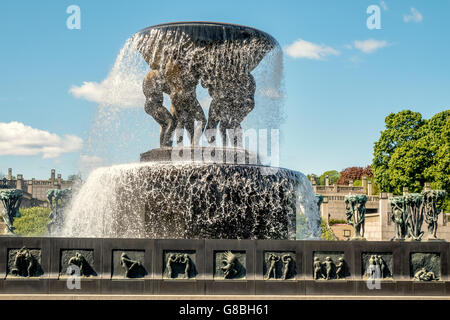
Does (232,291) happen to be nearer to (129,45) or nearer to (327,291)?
(327,291)

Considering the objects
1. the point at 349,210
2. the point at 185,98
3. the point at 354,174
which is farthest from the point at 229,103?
the point at 354,174

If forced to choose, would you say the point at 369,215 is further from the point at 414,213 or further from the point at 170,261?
the point at 170,261

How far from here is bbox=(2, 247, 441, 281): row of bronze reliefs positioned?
10531 millimetres

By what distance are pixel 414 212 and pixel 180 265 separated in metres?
4.90

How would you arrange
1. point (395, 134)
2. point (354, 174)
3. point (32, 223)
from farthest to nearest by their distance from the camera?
point (354, 174), point (395, 134), point (32, 223)

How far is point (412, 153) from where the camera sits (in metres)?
48.8

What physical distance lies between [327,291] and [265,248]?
131cm

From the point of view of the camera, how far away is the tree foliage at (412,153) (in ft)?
152

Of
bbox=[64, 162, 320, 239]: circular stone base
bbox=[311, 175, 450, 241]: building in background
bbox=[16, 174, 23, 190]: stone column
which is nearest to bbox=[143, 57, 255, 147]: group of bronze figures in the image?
bbox=[64, 162, 320, 239]: circular stone base

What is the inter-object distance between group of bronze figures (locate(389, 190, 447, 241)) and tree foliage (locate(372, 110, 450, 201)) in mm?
34498

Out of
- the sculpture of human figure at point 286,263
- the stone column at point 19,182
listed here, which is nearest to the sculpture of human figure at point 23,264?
the sculpture of human figure at point 286,263

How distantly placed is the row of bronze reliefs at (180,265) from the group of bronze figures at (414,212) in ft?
5.76

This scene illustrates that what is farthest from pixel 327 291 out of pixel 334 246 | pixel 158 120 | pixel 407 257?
pixel 158 120
